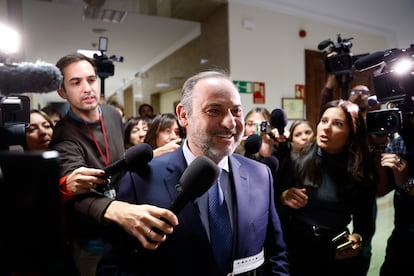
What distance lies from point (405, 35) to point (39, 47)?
612 cm

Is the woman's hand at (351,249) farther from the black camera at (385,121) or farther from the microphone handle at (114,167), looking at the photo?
the microphone handle at (114,167)

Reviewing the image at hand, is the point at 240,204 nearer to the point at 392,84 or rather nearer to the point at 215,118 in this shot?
the point at 215,118

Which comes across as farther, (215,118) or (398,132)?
(398,132)

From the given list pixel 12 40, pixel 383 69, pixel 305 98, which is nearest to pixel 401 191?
pixel 383 69

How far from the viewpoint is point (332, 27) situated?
13.3 feet

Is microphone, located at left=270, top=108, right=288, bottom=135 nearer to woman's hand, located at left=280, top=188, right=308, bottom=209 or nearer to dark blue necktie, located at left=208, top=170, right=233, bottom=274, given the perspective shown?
woman's hand, located at left=280, top=188, right=308, bottom=209

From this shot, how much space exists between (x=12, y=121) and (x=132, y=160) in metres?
0.35

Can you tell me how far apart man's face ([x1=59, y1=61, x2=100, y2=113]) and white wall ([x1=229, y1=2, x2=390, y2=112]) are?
2331 mm

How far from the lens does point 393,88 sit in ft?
3.77

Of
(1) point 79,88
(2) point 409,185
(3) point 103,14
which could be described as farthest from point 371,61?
(3) point 103,14

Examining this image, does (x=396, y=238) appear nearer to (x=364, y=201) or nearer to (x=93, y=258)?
(x=364, y=201)

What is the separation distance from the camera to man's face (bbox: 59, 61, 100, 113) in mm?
1201

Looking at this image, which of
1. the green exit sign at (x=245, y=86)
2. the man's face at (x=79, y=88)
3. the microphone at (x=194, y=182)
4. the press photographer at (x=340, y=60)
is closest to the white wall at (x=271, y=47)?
the green exit sign at (x=245, y=86)

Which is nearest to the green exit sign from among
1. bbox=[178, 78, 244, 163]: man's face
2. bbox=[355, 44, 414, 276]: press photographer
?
bbox=[355, 44, 414, 276]: press photographer
